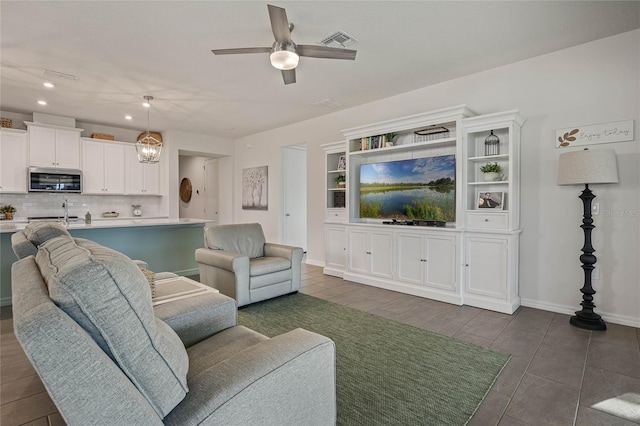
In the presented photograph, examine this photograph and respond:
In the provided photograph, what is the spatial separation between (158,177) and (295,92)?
4.14 metres

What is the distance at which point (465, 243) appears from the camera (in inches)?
148

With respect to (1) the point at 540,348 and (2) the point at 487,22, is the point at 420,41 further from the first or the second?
(1) the point at 540,348

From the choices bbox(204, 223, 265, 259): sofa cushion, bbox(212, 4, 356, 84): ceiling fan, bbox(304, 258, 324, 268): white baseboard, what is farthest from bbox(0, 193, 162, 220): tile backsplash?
bbox(212, 4, 356, 84): ceiling fan

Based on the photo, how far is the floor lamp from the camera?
2.93m

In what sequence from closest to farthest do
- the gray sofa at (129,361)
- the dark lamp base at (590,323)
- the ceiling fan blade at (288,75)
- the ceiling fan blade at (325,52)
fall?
the gray sofa at (129,361) < the ceiling fan blade at (325,52) < the ceiling fan blade at (288,75) < the dark lamp base at (590,323)

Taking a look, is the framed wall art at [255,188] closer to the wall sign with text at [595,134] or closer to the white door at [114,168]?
the white door at [114,168]

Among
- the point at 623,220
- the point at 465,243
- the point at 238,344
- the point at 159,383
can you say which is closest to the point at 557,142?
the point at 623,220

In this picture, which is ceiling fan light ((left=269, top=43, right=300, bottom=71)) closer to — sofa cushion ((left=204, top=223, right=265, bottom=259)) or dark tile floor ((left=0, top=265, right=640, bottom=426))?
sofa cushion ((left=204, top=223, right=265, bottom=259))

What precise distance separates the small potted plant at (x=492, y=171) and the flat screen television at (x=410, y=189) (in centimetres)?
35

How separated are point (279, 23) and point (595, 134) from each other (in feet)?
10.5

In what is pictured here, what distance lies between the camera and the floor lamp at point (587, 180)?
115 inches

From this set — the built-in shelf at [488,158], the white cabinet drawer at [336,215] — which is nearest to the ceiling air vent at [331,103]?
the white cabinet drawer at [336,215]

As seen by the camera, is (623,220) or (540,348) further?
(623,220)

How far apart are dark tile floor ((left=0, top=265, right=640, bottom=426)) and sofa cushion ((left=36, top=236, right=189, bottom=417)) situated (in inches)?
55.8
